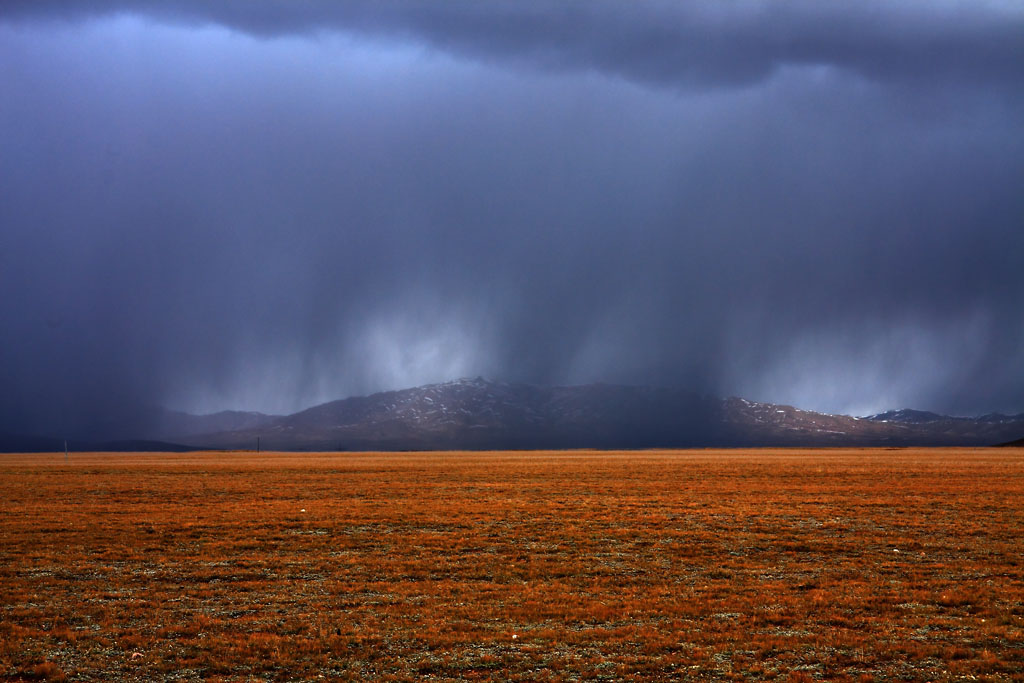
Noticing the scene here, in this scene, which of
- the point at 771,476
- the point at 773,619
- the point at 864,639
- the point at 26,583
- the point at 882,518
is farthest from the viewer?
the point at 771,476

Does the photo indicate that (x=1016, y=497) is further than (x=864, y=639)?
Yes

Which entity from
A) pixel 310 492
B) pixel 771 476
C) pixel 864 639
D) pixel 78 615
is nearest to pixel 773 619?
pixel 864 639

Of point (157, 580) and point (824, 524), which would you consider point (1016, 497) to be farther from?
point (157, 580)

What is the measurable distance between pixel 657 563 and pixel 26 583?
23.3 metres

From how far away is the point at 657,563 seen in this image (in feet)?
92.3

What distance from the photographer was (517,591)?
77.3 feet

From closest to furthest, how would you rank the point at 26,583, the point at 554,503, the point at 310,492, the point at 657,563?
the point at 26,583
the point at 657,563
the point at 554,503
the point at 310,492

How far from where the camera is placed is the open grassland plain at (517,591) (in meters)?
16.2

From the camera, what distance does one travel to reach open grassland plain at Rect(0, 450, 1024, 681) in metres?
16.2

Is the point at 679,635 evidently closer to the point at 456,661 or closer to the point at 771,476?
the point at 456,661

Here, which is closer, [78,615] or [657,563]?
[78,615]

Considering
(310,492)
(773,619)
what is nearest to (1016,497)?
(773,619)

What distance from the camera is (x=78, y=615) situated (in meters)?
20.8

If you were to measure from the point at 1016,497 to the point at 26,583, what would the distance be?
60962mm
